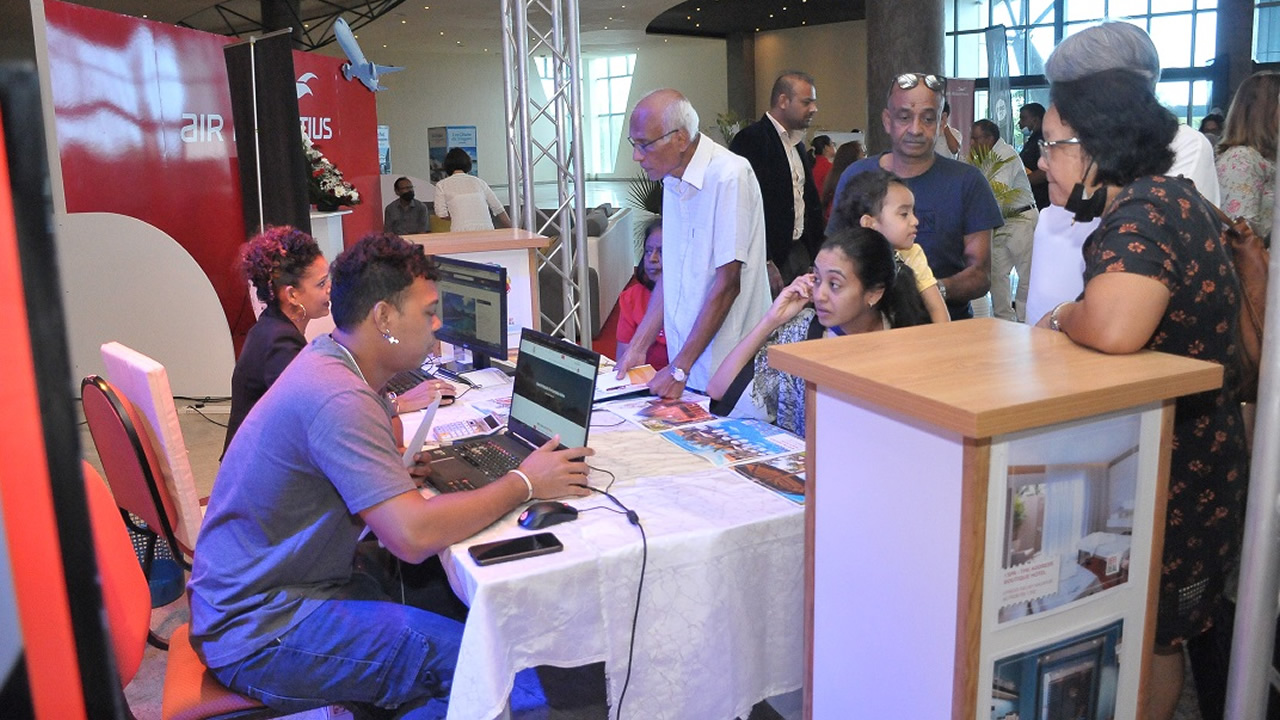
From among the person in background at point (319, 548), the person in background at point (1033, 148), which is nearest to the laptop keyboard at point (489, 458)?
the person in background at point (319, 548)

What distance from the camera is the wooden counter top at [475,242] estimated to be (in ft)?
12.3

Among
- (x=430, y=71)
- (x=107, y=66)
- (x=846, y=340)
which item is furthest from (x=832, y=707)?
(x=430, y=71)

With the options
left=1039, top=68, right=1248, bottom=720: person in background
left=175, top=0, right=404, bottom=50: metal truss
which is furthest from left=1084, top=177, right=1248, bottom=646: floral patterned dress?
left=175, top=0, right=404, bottom=50: metal truss

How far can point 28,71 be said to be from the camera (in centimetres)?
40

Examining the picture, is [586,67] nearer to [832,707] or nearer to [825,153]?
[825,153]

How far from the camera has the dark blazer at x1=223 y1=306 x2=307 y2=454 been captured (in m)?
2.72

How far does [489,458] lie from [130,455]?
0.81 metres

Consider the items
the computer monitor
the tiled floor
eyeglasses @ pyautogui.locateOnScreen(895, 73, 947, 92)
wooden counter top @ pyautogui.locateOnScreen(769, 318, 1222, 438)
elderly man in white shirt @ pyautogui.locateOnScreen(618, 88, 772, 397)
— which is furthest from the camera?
eyeglasses @ pyautogui.locateOnScreen(895, 73, 947, 92)

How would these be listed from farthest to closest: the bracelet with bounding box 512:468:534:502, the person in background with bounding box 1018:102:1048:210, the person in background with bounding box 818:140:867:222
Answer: the person in background with bounding box 1018:102:1048:210
the person in background with bounding box 818:140:867:222
the bracelet with bounding box 512:468:534:502

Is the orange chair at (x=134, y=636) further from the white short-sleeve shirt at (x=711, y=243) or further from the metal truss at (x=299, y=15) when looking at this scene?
the metal truss at (x=299, y=15)

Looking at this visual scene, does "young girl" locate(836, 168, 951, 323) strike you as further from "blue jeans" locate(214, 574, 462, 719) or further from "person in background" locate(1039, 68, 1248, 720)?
"blue jeans" locate(214, 574, 462, 719)

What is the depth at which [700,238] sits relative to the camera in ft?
10.2

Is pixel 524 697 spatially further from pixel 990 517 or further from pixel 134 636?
pixel 990 517

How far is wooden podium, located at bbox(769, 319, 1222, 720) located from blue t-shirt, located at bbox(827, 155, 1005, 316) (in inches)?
68.8
